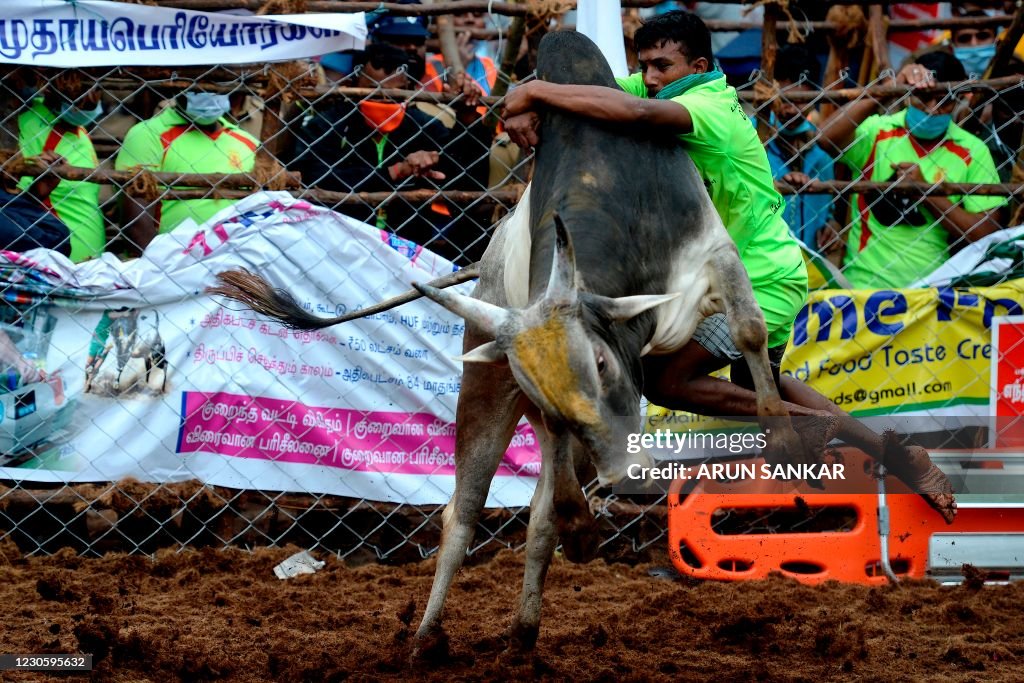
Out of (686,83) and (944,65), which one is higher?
(944,65)

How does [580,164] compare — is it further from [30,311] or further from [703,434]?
[30,311]

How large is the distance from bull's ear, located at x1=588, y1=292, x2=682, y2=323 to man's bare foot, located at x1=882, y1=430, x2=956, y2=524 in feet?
5.29

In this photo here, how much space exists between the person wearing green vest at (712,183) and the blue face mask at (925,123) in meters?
2.44

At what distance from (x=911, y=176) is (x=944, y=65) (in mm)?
829

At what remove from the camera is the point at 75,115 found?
6.41 metres

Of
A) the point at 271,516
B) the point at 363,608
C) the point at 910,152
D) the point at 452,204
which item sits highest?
the point at 910,152

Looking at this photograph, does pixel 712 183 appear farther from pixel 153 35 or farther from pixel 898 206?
pixel 153 35

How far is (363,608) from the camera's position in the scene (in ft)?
17.6

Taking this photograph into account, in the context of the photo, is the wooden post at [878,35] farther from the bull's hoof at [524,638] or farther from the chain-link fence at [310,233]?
the bull's hoof at [524,638]

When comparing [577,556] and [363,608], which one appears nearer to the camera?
[577,556]

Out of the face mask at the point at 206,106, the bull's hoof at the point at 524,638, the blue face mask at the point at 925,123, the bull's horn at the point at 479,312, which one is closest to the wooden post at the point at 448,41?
the face mask at the point at 206,106

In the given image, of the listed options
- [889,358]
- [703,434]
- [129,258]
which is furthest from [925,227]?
[129,258]

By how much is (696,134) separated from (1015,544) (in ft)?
8.54

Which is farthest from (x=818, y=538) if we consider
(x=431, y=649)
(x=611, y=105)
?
(x=611, y=105)
